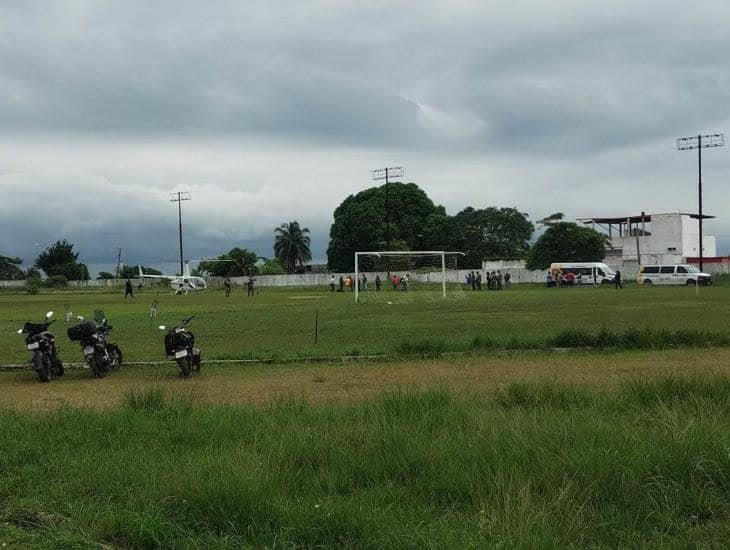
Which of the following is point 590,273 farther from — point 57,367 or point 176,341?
point 57,367

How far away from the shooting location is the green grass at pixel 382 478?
4.48 meters

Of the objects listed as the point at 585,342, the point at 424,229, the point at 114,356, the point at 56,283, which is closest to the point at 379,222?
the point at 424,229

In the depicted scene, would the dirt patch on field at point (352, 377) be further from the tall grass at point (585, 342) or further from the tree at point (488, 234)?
the tree at point (488, 234)

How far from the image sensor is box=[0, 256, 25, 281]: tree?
11850 centimetres

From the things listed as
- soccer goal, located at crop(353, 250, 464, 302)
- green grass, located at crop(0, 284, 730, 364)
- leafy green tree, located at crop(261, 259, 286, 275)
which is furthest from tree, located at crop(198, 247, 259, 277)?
green grass, located at crop(0, 284, 730, 364)

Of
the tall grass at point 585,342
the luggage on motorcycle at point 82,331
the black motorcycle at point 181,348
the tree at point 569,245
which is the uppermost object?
the tree at point 569,245

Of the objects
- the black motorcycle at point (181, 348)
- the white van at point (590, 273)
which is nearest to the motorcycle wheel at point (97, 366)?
the black motorcycle at point (181, 348)

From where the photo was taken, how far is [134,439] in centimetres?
664

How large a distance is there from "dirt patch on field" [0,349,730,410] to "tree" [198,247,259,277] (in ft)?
284

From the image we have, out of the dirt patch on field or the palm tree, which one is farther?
the palm tree

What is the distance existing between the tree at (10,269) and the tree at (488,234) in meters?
70.3

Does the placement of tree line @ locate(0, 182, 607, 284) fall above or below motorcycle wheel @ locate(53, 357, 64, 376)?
above

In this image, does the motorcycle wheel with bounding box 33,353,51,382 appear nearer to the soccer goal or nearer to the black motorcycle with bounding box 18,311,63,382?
the black motorcycle with bounding box 18,311,63,382

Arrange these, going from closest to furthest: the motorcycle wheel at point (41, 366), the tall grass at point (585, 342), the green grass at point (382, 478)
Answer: the green grass at point (382, 478), the motorcycle wheel at point (41, 366), the tall grass at point (585, 342)
